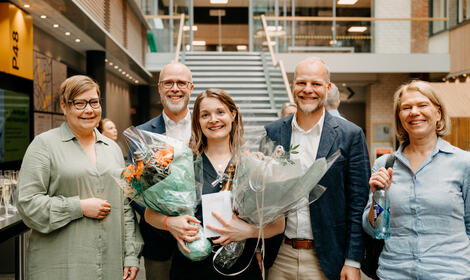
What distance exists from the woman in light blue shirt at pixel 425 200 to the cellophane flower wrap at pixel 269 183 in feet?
1.24

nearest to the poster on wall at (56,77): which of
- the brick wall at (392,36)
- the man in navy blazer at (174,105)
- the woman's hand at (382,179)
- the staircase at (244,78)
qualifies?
the staircase at (244,78)

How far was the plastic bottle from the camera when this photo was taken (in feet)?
6.24

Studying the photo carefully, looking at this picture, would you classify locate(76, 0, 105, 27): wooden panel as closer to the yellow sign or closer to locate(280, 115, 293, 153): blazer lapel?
the yellow sign

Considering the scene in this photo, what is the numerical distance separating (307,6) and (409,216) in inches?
629

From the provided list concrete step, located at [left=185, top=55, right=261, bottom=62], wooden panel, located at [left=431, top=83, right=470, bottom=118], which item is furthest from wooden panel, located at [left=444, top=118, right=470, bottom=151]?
concrete step, located at [left=185, top=55, right=261, bottom=62]

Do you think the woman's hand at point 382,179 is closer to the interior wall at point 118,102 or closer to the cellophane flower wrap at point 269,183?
the cellophane flower wrap at point 269,183

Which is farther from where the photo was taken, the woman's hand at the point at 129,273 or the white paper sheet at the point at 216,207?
the woman's hand at the point at 129,273

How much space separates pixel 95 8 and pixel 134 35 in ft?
13.2

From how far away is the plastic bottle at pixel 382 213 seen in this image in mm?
1902

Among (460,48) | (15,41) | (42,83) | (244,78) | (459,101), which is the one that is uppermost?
(460,48)

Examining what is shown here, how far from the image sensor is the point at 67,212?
212cm

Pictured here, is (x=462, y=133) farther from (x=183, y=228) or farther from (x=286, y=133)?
(x=183, y=228)

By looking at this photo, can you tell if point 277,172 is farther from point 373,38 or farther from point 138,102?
point 138,102

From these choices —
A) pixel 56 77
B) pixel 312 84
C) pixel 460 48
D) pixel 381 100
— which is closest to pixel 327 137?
pixel 312 84
